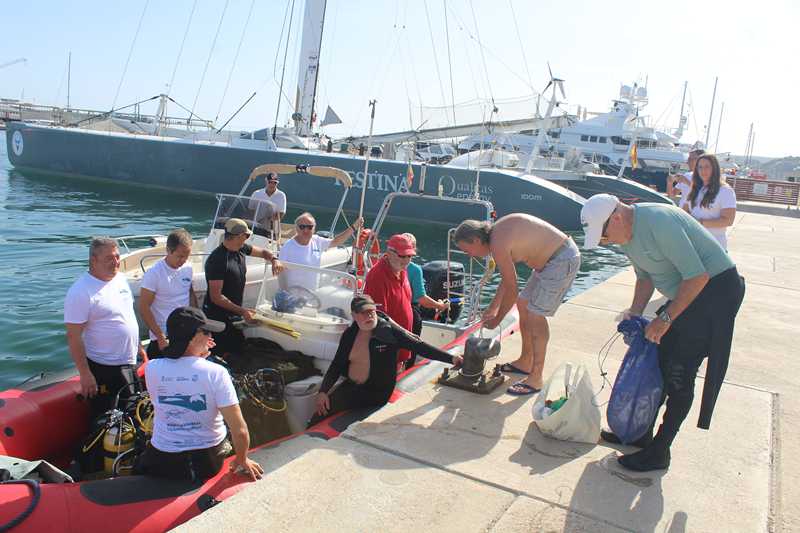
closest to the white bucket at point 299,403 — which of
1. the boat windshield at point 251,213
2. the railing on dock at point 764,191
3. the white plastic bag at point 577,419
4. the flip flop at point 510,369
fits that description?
the flip flop at point 510,369

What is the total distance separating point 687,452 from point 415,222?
17953 mm

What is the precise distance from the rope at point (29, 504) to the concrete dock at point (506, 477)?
0.95 m

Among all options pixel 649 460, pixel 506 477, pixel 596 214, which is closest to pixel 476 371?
pixel 506 477

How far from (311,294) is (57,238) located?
12786 millimetres

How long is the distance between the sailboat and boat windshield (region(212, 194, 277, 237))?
27.2 feet

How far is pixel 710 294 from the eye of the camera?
3.15 meters

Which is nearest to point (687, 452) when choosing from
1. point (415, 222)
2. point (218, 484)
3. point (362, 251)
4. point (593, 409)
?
point (593, 409)

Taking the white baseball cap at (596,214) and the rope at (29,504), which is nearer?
the rope at (29,504)

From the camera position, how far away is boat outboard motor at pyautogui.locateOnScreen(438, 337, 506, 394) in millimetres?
4383

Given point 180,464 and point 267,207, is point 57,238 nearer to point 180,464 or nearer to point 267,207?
point 267,207

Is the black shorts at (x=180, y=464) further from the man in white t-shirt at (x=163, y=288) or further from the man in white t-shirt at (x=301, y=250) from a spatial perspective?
the man in white t-shirt at (x=301, y=250)

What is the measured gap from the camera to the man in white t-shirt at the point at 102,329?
423 cm

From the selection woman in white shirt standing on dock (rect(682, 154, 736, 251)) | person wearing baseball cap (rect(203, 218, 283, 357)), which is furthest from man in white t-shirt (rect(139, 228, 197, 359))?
woman in white shirt standing on dock (rect(682, 154, 736, 251))

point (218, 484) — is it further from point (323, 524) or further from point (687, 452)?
point (687, 452)
